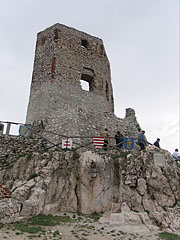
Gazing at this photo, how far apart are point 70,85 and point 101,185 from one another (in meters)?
8.54

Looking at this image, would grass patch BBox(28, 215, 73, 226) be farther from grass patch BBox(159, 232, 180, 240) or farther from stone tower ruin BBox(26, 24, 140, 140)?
stone tower ruin BBox(26, 24, 140, 140)

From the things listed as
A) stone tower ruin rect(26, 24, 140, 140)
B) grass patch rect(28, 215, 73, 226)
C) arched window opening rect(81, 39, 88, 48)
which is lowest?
grass patch rect(28, 215, 73, 226)

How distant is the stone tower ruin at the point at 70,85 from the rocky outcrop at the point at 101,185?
2.50 metres

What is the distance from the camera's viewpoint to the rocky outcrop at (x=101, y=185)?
33.0ft

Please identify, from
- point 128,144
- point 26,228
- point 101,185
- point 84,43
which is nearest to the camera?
point 26,228

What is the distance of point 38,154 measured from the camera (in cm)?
1280

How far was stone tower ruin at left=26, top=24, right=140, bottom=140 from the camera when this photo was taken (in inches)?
586

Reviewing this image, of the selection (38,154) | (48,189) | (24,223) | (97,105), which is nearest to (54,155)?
(38,154)

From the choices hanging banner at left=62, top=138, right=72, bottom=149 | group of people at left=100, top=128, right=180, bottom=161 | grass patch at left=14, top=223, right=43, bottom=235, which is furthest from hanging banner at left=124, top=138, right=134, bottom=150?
grass patch at left=14, top=223, right=43, bottom=235

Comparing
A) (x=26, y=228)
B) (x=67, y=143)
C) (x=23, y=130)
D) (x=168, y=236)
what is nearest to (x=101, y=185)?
(x=67, y=143)

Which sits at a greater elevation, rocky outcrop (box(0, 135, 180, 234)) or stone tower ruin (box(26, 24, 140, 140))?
stone tower ruin (box(26, 24, 140, 140))

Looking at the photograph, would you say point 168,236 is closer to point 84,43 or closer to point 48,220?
point 48,220

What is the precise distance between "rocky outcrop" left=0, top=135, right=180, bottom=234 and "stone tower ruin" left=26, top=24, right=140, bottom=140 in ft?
8.19

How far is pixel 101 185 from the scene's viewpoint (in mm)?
11805
